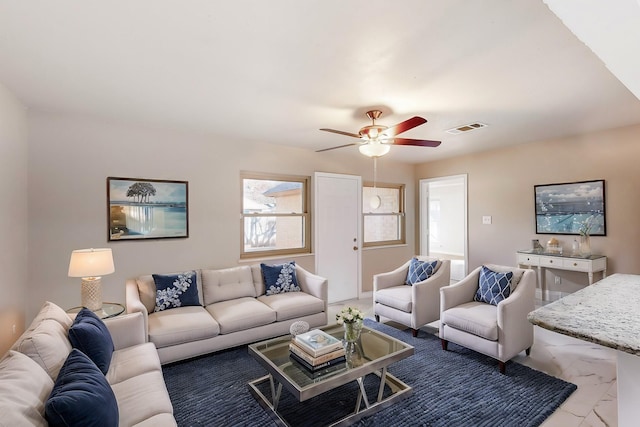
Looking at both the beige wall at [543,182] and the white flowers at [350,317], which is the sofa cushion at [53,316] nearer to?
the white flowers at [350,317]

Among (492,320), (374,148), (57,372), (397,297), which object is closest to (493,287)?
(492,320)

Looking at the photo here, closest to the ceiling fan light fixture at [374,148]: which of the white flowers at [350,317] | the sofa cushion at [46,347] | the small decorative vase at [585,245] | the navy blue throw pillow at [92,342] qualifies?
the white flowers at [350,317]

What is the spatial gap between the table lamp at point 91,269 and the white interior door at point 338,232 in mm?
2780

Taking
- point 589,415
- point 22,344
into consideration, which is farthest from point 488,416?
point 22,344

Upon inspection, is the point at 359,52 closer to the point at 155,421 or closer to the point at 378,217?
the point at 155,421

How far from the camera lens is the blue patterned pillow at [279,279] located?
3.84 metres

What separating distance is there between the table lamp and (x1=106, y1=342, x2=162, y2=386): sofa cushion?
0.76 m

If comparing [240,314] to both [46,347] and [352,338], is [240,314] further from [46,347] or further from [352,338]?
[46,347]

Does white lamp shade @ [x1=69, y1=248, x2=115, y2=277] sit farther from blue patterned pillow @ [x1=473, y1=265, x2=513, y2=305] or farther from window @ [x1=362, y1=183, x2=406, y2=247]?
window @ [x1=362, y1=183, x2=406, y2=247]

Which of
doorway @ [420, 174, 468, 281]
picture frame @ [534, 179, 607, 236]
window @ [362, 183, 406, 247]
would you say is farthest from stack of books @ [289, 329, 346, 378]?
doorway @ [420, 174, 468, 281]

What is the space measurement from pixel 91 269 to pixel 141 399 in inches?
60.7

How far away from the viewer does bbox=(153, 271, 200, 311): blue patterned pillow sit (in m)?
3.25

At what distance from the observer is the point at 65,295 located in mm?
3238

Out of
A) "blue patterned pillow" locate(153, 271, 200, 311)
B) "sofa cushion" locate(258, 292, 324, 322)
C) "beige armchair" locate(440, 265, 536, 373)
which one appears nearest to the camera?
"beige armchair" locate(440, 265, 536, 373)
